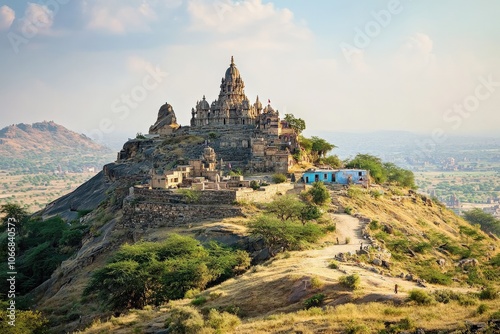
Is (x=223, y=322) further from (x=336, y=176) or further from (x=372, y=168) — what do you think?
(x=372, y=168)

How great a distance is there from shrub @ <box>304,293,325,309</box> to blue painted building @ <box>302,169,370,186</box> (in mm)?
27988

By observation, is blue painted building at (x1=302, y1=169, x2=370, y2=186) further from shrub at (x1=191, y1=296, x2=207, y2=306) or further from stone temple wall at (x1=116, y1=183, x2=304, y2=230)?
shrub at (x1=191, y1=296, x2=207, y2=306)

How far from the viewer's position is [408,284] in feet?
66.4

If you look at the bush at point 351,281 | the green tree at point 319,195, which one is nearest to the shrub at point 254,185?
the green tree at point 319,195

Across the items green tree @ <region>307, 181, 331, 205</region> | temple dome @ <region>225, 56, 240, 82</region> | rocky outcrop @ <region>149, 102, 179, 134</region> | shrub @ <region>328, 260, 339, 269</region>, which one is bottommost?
shrub @ <region>328, 260, 339, 269</region>

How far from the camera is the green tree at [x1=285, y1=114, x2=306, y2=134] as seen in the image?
5934 centimetres

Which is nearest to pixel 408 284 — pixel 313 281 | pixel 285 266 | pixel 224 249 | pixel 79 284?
pixel 313 281

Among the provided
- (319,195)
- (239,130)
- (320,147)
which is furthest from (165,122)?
(319,195)

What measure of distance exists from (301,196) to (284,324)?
2272 centimetres

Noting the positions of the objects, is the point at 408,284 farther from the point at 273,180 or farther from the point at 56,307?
the point at 273,180

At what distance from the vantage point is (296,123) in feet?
196

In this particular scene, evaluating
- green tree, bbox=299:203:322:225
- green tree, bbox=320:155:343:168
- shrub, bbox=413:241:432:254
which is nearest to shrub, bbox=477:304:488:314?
shrub, bbox=413:241:432:254

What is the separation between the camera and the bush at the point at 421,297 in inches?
648

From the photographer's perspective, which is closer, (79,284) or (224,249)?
(224,249)
